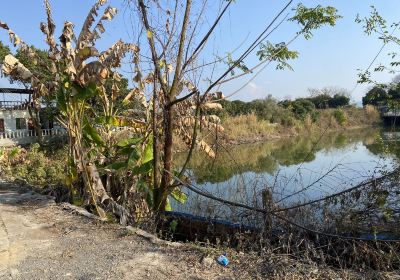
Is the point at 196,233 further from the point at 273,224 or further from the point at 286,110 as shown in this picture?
the point at 286,110

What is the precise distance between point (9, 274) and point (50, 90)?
10.7 feet

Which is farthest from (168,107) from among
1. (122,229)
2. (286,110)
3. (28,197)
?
(286,110)

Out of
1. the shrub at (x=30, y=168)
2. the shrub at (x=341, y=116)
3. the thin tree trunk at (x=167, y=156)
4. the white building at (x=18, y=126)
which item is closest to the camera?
the thin tree trunk at (x=167, y=156)

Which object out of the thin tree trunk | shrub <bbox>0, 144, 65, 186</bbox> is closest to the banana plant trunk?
the thin tree trunk

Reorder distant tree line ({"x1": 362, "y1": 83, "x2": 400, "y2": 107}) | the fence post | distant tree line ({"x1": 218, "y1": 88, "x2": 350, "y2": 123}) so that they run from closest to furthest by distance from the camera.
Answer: the fence post, distant tree line ({"x1": 362, "y1": 83, "x2": 400, "y2": 107}), distant tree line ({"x1": 218, "y1": 88, "x2": 350, "y2": 123})

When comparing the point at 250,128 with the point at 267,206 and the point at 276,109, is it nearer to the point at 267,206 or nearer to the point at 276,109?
the point at 276,109

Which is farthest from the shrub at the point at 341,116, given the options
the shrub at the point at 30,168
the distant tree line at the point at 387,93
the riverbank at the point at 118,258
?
the shrub at the point at 30,168

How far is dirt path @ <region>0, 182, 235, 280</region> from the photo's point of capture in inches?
138

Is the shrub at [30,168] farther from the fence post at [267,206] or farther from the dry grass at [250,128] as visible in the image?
the dry grass at [250,128]

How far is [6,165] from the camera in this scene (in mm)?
11688

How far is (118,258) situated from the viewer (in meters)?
3.86

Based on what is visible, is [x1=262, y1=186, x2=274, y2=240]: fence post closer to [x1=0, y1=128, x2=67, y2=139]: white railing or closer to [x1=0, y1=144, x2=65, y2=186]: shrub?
[x1=0, y1=144, x2=65, y2=186]: shrub

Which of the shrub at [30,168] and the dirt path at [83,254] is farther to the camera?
the shrub at [30,168]

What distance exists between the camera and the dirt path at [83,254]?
3.52 meters
